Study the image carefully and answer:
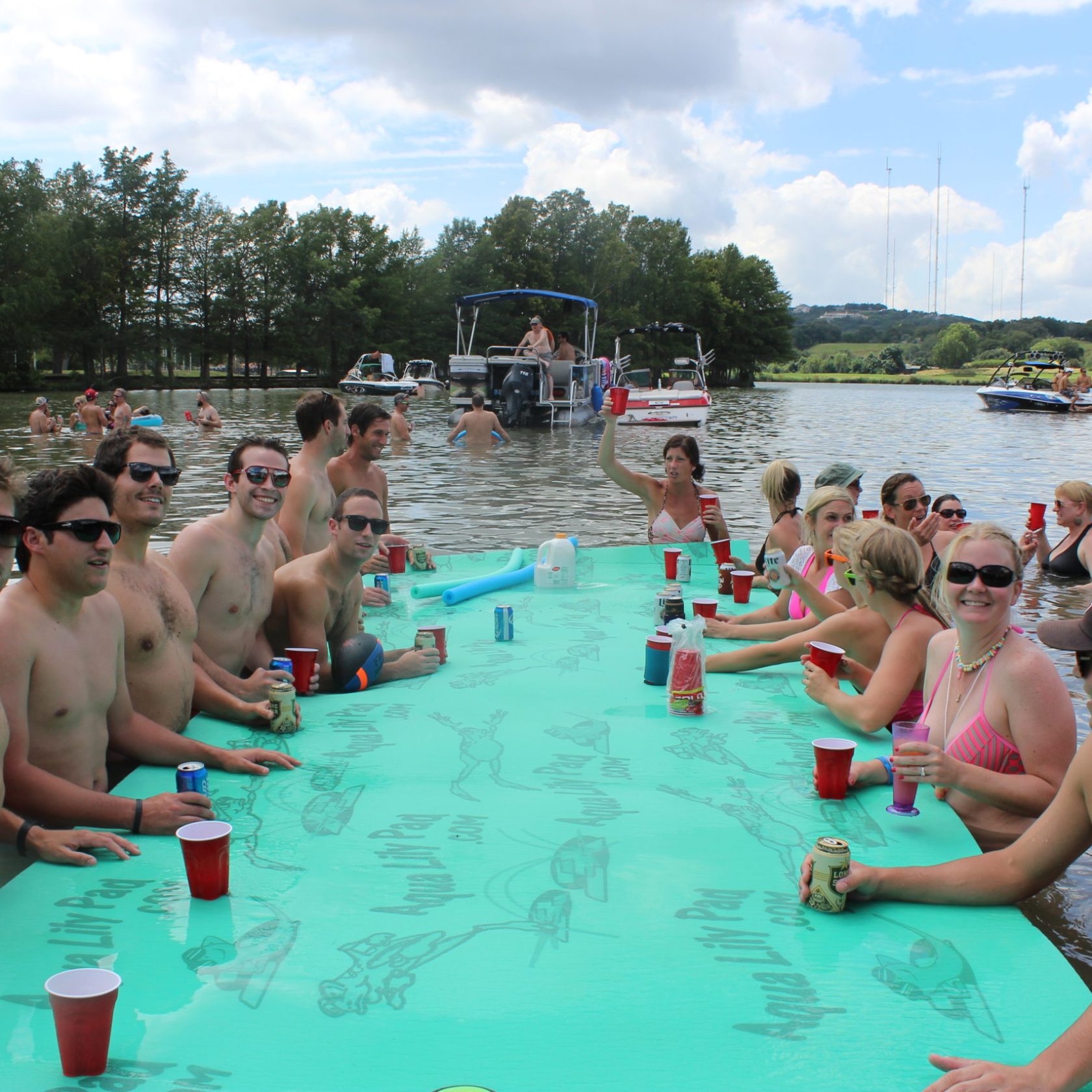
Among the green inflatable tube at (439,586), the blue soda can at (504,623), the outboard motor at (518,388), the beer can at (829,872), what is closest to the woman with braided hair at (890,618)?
the beer can at (829,872)

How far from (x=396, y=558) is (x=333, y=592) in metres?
3.36

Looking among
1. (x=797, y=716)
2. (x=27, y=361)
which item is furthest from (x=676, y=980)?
(x=27, y=361)

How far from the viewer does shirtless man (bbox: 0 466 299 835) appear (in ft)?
10.7

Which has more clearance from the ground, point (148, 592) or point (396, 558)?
point (148, 592)

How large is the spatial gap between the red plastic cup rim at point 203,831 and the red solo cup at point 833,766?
211 centimetres

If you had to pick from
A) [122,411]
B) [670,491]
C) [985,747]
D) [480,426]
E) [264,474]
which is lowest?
[985,747]

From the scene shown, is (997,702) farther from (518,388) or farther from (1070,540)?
(518,388)

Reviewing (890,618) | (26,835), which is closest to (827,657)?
(890,618)

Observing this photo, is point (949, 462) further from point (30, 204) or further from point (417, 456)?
point (30, 204)

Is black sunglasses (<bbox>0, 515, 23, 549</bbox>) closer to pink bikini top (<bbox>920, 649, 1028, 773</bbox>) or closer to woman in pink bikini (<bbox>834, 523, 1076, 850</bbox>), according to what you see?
woman in pink bikini (<bbox>834, 523, 1076, 850</bbox>)

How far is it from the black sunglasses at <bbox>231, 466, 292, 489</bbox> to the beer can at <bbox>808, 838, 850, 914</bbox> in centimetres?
293

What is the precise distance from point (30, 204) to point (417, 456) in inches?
1620

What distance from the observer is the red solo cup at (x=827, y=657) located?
4.53 meters

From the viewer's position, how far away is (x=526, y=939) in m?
2.92
